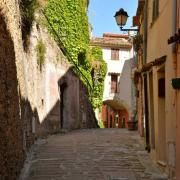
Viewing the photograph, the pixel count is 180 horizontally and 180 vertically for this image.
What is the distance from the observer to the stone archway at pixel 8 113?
335 inches

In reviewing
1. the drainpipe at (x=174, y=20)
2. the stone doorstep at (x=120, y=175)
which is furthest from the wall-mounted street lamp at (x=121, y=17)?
the stone doorstep at (x=120, y=175)

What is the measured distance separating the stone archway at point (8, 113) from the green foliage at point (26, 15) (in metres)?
4.24

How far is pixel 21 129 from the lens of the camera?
1168 cm

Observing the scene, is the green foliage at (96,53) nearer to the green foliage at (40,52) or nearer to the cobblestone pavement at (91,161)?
the green foliage at (40,52)

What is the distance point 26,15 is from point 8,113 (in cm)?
639

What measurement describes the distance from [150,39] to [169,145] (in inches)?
189

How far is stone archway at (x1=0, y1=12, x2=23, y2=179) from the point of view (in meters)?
8.52

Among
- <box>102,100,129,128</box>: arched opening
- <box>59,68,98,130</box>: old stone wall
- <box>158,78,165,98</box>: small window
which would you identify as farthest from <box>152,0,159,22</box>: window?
<box>102,100,129,128</box>: arched opening

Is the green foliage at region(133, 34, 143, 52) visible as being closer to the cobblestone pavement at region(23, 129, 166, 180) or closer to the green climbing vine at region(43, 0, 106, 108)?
the cobblestone pavement at region(23, 129, 166, 180)

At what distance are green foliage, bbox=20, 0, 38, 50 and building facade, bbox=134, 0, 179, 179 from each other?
372 cm

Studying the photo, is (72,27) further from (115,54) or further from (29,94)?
(115,54)

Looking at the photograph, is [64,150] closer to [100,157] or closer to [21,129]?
[100,157]

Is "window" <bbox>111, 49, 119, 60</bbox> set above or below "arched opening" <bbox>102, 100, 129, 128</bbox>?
above

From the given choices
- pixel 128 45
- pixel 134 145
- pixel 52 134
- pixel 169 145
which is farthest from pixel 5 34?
pixel 128 45
